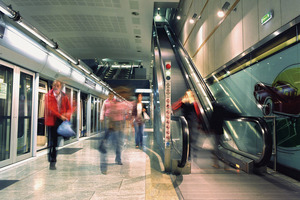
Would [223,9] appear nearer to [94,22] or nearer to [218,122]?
[218,122]

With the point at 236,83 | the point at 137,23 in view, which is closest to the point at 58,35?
the point at 137,23

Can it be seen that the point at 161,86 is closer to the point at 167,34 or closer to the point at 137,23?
the point at 137,23

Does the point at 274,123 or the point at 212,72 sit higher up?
the point at 212,72

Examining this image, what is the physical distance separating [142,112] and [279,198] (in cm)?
497

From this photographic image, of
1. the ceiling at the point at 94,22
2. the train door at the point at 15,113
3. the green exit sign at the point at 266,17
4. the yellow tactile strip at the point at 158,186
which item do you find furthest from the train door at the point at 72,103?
the green exit sign at the point at 266,17

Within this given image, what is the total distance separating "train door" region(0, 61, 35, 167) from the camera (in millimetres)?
4539

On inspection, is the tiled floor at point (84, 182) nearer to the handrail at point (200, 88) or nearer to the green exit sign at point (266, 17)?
the handrail at point (200, 88)

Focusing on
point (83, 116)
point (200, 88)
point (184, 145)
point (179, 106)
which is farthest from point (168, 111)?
point (83, 116)

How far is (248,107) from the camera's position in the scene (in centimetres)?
509

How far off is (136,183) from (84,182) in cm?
86

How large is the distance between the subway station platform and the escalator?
0.93 ft

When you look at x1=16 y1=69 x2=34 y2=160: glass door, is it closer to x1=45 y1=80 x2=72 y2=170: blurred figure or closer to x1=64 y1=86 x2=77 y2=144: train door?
x1=45 y1=80 x2=72 y2=170: blurred figure

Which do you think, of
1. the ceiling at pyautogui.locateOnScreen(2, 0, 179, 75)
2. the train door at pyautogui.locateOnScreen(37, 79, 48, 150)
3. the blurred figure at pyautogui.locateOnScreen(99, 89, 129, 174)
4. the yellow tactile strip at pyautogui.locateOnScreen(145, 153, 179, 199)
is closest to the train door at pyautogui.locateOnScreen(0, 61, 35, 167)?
the train door at pyautogui.locateOnScreen(37, 79, 48, 150)

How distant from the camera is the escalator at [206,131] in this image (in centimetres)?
353
